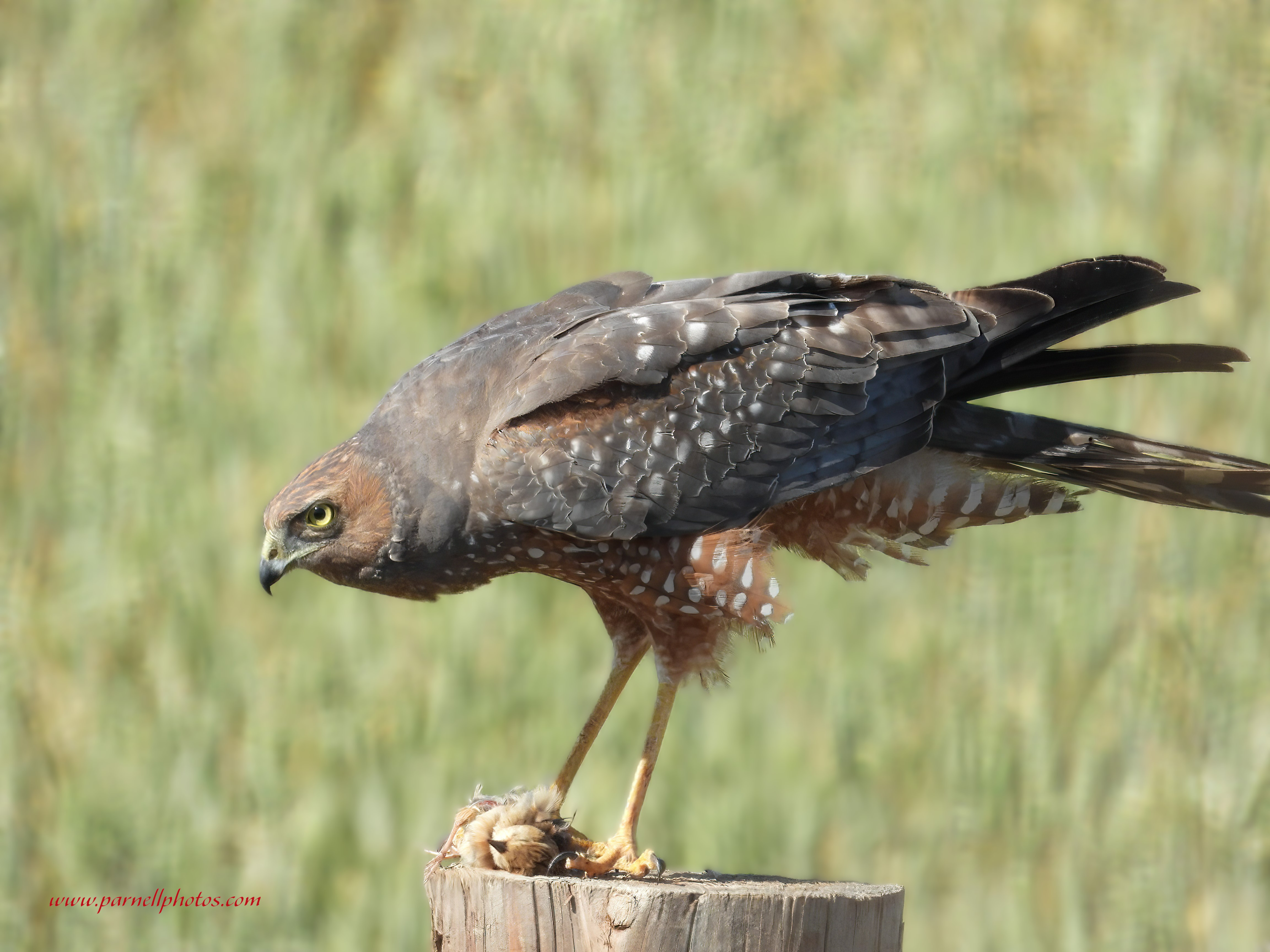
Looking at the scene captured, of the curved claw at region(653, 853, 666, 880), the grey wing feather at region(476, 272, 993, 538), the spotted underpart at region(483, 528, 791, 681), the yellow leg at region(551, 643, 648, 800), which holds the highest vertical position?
the grey wing feather at region(476, 272, 993, 538)

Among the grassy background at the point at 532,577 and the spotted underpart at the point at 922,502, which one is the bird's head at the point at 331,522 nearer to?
the spotted underpart at the point at 922,502

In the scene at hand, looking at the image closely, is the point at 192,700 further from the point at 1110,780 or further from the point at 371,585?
the point at 1110,780

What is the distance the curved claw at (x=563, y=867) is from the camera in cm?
389

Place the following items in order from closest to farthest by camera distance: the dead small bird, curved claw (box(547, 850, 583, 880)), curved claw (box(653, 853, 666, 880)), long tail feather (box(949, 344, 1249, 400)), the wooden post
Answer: the wooden post < the dead small bird < curved claw (box(547, 850, 583, 880)) < curved claw (box(653, 853, 666, 880)) < long tail feather (box(949, 344, 1249, 400))

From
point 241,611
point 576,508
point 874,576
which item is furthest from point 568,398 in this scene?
point 241,611

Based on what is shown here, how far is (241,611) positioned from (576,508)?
12.4 feet

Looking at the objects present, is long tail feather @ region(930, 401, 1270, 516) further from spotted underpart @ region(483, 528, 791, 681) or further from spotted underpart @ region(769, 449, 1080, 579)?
spotted underpart @ region(483, 528, 791, 681)

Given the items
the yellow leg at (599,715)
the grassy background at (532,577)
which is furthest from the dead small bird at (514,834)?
the grassy background at (532,577)

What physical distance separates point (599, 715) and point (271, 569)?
125cm

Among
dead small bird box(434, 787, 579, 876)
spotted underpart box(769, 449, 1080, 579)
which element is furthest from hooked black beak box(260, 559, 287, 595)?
spotted underpart box(769, 449, 1080, 579)

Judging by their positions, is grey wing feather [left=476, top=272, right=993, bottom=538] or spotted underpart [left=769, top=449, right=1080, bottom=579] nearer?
grey wing feather [left=476, top=272, right=993, bottom=538]

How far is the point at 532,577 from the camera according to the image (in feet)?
22.6

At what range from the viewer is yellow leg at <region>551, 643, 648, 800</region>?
4492mm

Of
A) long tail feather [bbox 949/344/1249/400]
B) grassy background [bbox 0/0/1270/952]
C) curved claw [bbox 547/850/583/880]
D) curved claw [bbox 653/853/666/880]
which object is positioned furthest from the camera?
grassy background [bbox 0/0/1270/952]
